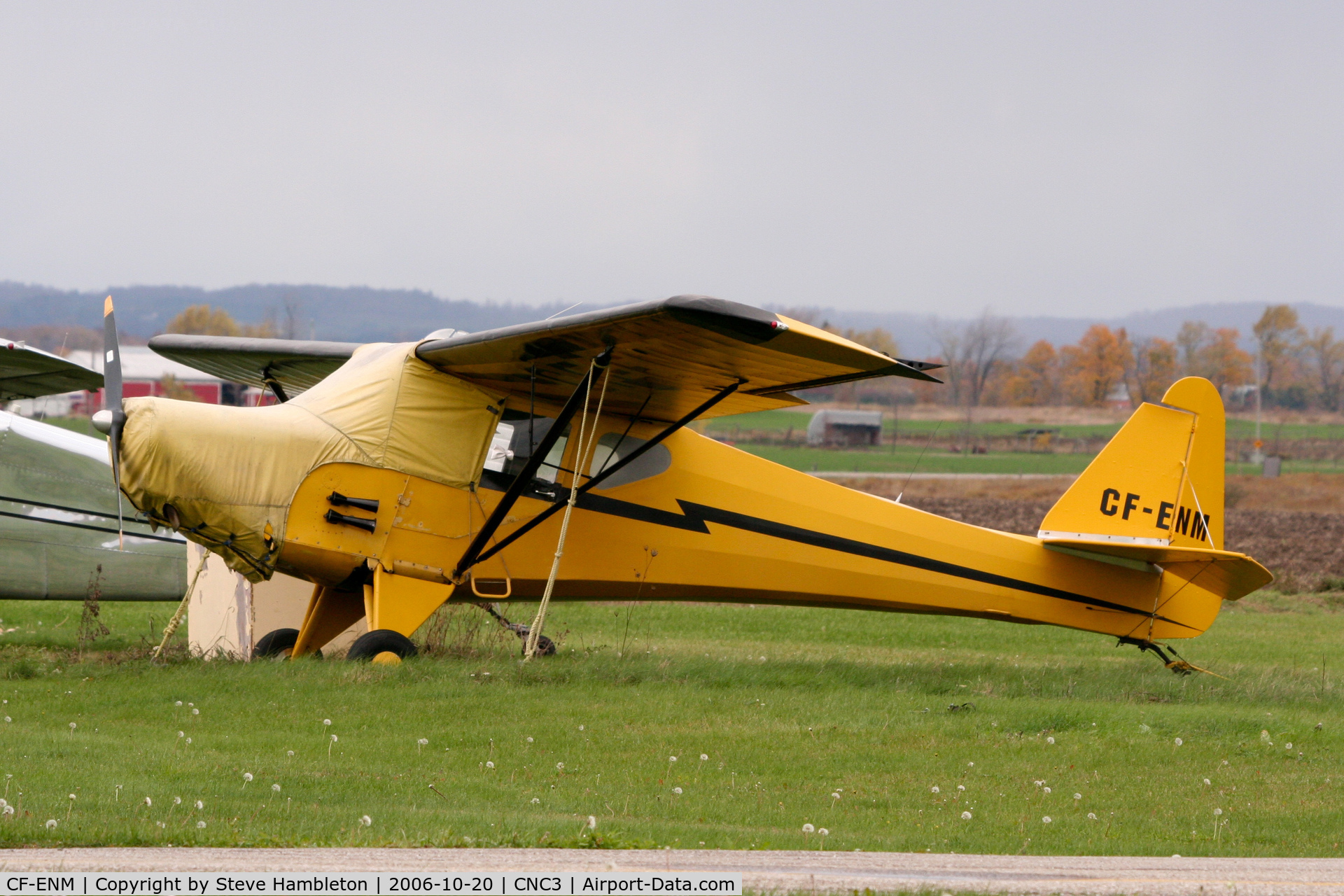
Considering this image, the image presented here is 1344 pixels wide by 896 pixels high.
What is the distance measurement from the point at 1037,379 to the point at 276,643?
476ft

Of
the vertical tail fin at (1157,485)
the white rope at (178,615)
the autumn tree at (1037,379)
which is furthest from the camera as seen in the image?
the autumn tree at (1037,379)

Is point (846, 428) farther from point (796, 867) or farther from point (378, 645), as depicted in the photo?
point (796, 867)

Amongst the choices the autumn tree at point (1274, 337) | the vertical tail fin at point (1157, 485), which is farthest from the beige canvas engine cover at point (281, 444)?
the autumn tree at point (1274, 337)

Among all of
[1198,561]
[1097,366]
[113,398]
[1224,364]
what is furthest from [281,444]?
[1224,364]

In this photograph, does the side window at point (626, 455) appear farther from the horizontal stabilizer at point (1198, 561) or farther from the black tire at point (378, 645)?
the horizontal stabilizer at point (1198, 561)

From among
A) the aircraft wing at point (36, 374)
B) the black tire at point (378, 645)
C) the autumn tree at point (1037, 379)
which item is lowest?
the black tire at point (378, 645)

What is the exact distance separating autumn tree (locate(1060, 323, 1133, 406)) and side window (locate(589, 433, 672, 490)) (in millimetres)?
131536

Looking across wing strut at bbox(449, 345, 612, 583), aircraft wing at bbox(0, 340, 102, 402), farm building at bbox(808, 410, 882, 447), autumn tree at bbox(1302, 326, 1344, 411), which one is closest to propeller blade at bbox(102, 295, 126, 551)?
wing strut at bbox(449, 345, 612, 583)

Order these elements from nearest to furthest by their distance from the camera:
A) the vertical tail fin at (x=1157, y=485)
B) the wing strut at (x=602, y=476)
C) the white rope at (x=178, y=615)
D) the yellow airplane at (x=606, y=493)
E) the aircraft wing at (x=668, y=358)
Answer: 1. the aircraft wing at (x=668, y=358)
2. the yellow airplane at (x=606, y=493)
3. the white rope at (x=178, y=615)
4. the wing strut at (x=602, y=476)
5. the vertical tail fin at (x=1157, y=485)

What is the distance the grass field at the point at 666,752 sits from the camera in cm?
614

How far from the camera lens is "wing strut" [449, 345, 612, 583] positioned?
35.3 ft

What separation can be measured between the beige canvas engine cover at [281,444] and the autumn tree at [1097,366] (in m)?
133

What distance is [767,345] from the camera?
9594 mm

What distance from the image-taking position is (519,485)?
11.0 metres
